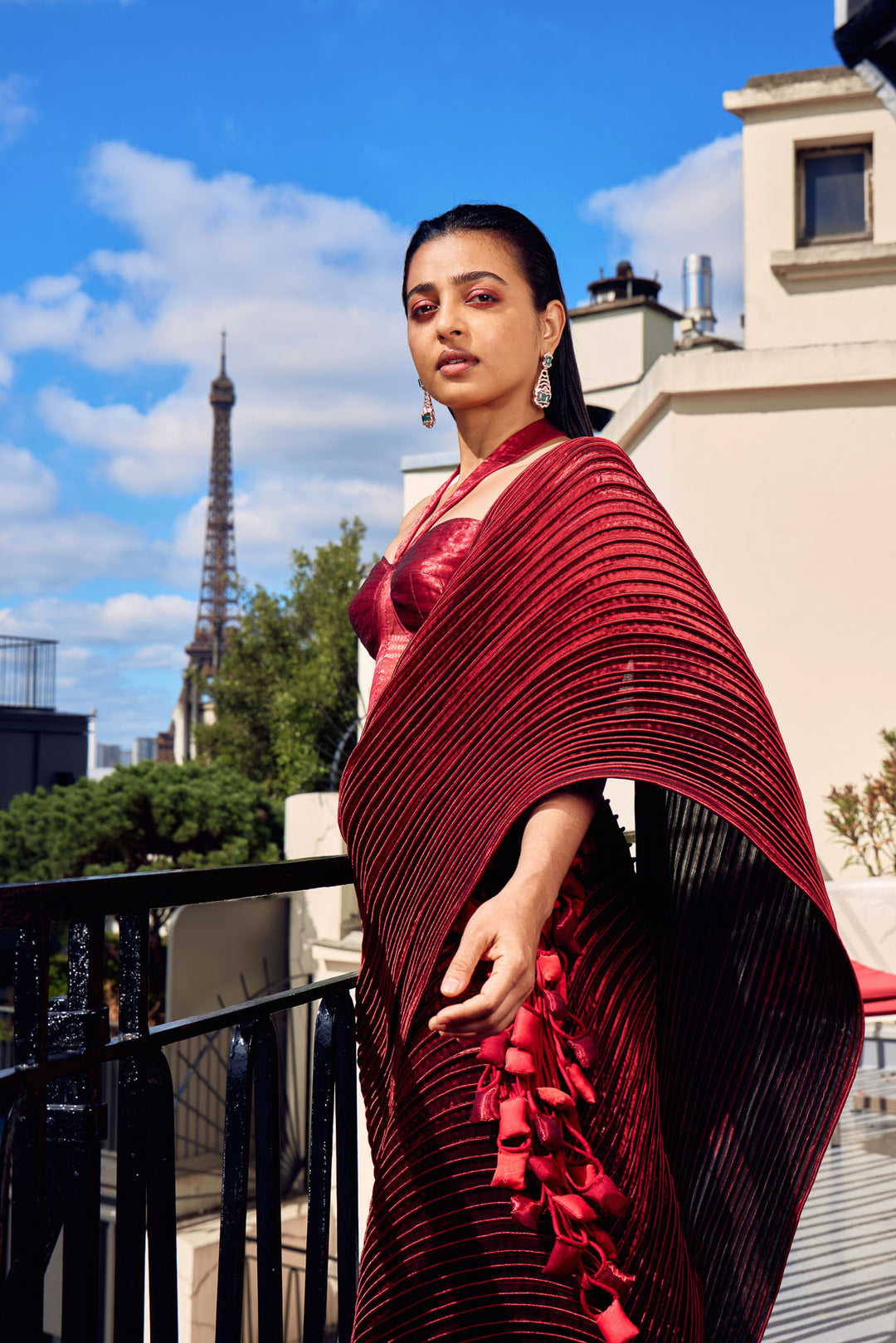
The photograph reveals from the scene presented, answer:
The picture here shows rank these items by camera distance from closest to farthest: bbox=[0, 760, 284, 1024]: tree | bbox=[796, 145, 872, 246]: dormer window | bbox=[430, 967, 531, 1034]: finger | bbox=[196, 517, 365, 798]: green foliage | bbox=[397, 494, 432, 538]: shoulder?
1. bbox=[430, 967, 531, 1034]: finger
2. bbox=[397, 494, 432, 538]: shoulder
3. bbox=[796, 145, 872, 246]: dormer window
4. bbox=[0, 760, 284, 1024]: tree
5. bbox=[196, 517, 365, 798]: green foliage

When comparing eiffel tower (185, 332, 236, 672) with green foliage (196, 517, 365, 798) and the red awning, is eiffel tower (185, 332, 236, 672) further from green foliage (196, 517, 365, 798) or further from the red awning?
the red awning

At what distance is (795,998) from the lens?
60.8 inches

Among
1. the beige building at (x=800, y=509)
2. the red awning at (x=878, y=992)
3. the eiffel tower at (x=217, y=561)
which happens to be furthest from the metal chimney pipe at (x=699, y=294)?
the eiffel tower at (x=217, y=561)

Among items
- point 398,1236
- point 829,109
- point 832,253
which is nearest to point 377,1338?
point 398,1236

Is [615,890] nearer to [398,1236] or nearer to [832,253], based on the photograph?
[398,1236]

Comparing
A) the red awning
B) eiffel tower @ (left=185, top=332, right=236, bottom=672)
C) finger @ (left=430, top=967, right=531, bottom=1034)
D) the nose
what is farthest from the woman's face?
eiffel tower @ (left=185, top=332, right=236, bottom=672)

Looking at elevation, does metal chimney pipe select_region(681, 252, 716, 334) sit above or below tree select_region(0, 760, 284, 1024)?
above

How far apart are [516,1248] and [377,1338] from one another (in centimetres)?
24

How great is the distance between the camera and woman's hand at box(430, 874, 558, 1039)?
47.2 inches

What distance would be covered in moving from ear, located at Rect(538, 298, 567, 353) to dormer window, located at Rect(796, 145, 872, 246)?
1061cm

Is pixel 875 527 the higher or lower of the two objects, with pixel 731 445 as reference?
lower

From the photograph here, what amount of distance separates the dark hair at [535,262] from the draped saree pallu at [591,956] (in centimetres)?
26

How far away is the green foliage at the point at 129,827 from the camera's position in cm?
1491

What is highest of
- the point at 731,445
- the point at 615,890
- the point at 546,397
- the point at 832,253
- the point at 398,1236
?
the point at 832,253
